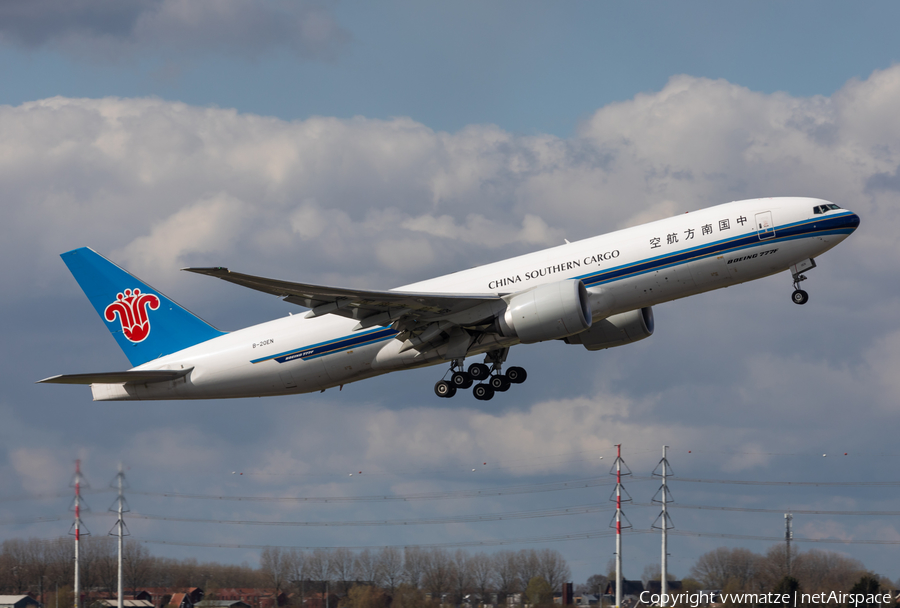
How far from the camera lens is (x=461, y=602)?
62.4 meters

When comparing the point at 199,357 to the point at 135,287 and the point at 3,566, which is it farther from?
the point at 3,566

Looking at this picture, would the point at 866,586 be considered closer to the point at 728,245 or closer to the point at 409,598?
the point at 409,598

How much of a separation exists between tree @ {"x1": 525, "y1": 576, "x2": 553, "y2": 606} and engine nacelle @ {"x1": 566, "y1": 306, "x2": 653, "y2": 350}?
729 inches

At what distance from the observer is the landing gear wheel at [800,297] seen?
1700 inches

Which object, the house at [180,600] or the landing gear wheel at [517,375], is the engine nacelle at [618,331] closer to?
the landing gear wheel at [517,375]

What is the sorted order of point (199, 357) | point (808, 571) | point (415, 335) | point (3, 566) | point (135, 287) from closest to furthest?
point (415, 335) < point (199, 357) < point (135, 287) < point (3, 566) < point (808, 571)

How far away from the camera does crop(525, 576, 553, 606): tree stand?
6053cm

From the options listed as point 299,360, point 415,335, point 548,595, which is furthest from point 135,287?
point 548,595

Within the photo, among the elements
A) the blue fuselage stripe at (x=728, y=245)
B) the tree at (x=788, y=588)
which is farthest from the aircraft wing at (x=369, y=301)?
the tree at (x=788, y=588)

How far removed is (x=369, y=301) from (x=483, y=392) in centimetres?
771

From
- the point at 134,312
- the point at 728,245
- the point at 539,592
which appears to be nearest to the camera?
the point at 728,245

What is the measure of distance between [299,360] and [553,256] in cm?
1181

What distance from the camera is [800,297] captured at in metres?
43.2

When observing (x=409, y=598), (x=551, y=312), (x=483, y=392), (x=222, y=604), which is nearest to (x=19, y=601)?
(x=222, y=604)
